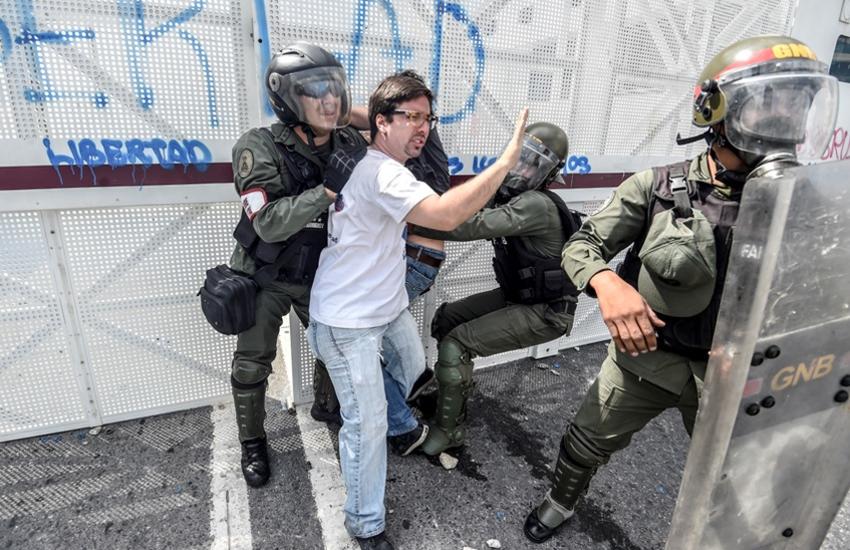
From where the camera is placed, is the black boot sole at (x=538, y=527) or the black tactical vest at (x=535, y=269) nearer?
the black boot sole at (x=538, y=527)

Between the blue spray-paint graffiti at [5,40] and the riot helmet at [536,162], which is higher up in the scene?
the blue spray-paint graffiti at [5,40]

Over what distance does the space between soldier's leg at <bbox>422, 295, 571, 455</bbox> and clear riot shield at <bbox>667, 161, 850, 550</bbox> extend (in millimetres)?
1593

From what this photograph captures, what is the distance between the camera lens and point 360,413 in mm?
2232

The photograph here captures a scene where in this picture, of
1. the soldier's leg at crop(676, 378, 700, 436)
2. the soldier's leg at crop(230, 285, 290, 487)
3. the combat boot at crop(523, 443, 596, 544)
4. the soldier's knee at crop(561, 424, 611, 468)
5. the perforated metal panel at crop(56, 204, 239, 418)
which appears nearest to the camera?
the soldier's leg at crop(676, 378, 700, 436)

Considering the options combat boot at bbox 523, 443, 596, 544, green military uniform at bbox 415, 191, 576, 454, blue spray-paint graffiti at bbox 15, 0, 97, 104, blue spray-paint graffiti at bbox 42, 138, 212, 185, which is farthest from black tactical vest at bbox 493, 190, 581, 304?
blue spray-paint graffiti at bbox 15, 0, 97, 104

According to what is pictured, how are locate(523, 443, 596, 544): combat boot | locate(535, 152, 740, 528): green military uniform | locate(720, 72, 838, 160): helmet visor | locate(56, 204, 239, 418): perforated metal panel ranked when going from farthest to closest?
locate(56, 204, 239, 418): perforated metal panel < locate(523, 443, 596, 544): combat boot < locate(535, 152, 740, 528): green military uniform < locate(720, 72, 838, 160): helmet visor

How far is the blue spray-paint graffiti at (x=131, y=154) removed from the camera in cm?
261

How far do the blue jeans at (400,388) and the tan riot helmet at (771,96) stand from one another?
1.57 m

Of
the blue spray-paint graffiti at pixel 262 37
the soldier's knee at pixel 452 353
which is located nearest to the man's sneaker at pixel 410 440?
the soldier's knee at pixel 452 353

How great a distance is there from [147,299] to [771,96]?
3.17 meters

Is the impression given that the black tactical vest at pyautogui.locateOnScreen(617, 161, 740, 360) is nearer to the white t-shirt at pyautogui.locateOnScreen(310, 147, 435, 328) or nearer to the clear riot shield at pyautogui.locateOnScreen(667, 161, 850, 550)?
the clear riot shield at pyautogui.locateOnScreen(667, 161, 850, 550)

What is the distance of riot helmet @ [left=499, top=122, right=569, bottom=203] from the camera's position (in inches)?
116

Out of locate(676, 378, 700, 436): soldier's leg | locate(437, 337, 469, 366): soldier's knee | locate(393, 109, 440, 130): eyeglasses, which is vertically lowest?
locate(437, 337, 469, 366): soldier's knee

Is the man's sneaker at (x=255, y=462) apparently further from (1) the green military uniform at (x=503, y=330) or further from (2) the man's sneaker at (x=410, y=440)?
(1) the green military uniform at (x=503, y=330)
